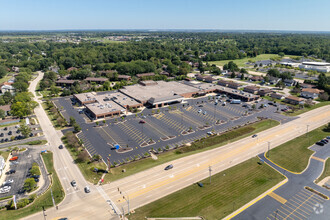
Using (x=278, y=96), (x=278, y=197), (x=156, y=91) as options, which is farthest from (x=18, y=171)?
(x=278, y=96)

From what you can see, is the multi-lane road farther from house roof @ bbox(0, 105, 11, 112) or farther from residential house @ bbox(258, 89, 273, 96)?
residential house @ bbox(258, 89, 273, 96)

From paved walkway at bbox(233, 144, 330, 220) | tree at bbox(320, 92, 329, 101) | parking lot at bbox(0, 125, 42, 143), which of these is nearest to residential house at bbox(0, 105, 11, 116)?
parking lot at bbox(0, 125, 42, 143)

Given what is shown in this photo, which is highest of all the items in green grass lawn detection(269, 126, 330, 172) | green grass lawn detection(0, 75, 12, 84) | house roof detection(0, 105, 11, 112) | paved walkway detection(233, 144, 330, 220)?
green grass lawn detection(0, 75, 12, 84)

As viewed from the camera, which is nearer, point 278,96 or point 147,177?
point 147,177

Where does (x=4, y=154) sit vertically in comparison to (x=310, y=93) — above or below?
below

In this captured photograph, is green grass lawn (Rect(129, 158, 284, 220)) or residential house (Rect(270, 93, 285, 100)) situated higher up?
residential house (Rect(270, 93, 285, 100))

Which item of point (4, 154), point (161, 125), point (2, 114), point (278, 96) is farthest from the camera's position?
point (278, 96)

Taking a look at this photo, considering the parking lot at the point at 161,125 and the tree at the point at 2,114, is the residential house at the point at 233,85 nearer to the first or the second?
the parking lot at the point at 161,125

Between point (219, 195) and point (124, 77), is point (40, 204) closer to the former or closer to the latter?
point (219, 195)
